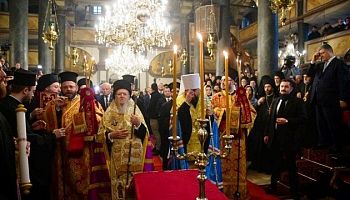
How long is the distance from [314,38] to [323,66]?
28.4 feet

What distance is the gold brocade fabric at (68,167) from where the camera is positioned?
4.07 metres

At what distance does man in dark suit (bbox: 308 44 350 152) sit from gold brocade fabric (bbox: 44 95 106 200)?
10.6 feet

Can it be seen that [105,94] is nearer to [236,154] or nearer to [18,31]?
[236,154]

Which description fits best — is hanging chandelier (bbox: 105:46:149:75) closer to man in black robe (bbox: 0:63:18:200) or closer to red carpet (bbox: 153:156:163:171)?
red carpet (bbox: 153:156:163:171)

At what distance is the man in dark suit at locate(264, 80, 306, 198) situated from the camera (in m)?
4.80

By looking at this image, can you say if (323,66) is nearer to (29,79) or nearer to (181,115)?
(181,115)

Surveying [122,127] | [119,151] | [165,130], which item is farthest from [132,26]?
[119,151]

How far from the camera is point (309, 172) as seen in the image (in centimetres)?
512

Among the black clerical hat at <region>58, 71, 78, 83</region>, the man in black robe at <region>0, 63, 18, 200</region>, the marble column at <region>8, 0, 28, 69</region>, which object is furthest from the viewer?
the marble column at <region>8, 0, 28, 69</region>

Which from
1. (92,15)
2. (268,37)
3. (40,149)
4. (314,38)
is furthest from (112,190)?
(92,15)

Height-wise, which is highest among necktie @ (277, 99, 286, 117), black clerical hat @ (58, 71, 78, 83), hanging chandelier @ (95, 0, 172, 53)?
hanging chandelier @ (95, 0, 172, 53)

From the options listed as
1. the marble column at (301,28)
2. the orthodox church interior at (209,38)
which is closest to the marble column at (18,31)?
the orthodox church interior at (209,38)

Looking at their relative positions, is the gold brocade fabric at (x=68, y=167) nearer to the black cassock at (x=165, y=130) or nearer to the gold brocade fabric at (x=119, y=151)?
the gold brocade fabric at (x=119, y=151)

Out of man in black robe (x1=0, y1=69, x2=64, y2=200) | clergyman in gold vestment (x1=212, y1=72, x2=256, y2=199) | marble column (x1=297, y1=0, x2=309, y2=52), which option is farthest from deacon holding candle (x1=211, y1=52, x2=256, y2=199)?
marble column (x1=297, y1=0, x2=309, y2=52)
